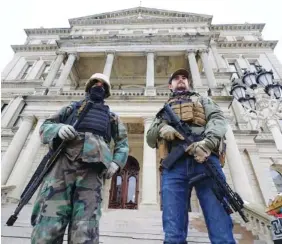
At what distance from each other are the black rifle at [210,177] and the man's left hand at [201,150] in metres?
0.14

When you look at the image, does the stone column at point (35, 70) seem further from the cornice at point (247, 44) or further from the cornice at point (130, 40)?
the cornice at point (247, 44)

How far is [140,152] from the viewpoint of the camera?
15312mm

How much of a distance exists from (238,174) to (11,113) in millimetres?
17681

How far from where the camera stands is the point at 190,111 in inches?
128

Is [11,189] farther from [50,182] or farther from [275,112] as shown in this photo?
[275,112]

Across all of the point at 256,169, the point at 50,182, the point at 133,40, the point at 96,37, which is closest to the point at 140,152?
the point at 256,169

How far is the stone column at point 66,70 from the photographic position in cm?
1382

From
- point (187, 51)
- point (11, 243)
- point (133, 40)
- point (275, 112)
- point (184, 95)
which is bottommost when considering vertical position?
point (11, 243)

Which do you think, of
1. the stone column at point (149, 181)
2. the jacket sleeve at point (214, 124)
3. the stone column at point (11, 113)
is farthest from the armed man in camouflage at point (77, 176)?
the stone column at point (11, 113)

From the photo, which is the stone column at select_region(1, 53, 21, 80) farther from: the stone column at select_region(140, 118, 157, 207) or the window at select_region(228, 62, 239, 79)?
the window at select_region(228, 62, 239, 79)

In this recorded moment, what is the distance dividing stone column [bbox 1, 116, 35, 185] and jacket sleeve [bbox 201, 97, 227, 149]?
10.7 metres

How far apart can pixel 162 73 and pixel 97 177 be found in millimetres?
→ 16955

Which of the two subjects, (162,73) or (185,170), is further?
(162,73)

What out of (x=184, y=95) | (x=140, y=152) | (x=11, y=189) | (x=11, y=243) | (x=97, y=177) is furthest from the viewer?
(x=140, y=152)
